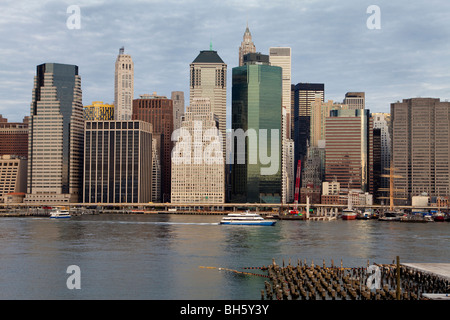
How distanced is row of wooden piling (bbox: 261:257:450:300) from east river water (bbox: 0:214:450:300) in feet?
10.00

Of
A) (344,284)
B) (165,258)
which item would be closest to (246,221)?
(165,258)

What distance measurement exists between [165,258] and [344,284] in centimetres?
3568

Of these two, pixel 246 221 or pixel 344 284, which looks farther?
pixel 246 221

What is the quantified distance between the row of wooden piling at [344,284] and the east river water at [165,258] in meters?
3.05

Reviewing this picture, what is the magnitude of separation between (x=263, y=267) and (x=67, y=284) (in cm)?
2588

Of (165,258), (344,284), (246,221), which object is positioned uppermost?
(344,284)

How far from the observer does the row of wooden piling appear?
63.2m

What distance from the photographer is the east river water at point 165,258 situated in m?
68.6

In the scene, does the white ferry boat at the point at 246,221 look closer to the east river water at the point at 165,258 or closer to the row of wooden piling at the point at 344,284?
the east river water at the point at 165,258

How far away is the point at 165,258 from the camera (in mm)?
96375

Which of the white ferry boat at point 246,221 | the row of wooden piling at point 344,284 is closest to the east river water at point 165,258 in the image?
the row of wooden piling at point 344,284

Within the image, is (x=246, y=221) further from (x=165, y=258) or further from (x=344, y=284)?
(x=344, y=284)

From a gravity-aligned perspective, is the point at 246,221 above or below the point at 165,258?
below
